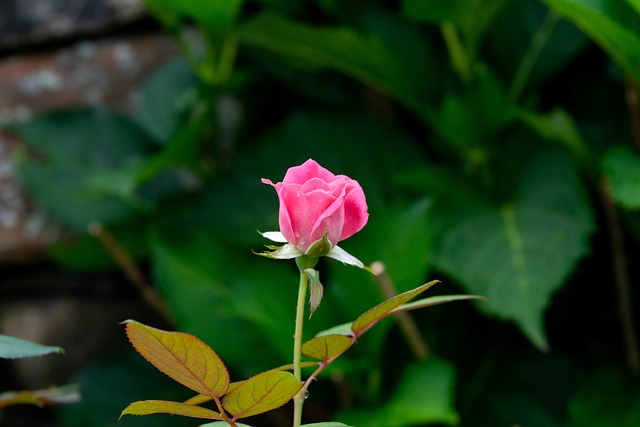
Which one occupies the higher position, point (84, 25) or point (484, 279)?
point (84, 25)

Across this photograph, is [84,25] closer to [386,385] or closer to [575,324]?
[386,385]

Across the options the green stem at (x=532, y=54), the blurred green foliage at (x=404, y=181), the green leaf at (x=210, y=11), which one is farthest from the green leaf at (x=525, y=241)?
the green leaf at (x=210, y=11)

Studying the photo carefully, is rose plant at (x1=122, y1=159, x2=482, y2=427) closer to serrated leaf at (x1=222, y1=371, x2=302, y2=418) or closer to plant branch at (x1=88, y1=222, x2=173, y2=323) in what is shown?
serrated leaf at (x1=222, y1=371, x2=302, y2=418)

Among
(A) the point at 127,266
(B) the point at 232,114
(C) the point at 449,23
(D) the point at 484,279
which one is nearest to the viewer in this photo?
(D) the point at 484,279

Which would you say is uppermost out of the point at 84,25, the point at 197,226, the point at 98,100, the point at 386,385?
the point at 84,25

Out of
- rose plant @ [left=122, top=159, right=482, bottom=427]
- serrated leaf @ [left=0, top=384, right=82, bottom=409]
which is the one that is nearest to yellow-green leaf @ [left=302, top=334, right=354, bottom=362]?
rose plant @ [left=122, top=159, right=482, bottom=427]

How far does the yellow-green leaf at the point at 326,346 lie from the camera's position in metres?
0.30

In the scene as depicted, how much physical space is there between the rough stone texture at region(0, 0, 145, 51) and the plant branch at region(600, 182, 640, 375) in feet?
2.67

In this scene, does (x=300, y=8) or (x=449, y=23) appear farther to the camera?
(x=300, y=8)

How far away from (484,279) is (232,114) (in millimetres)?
576

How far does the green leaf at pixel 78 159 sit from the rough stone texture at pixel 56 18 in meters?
0.14

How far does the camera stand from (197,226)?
3.83 feet

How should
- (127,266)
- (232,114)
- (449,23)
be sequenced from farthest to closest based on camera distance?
(232,114)
(127,266)
(449,23)

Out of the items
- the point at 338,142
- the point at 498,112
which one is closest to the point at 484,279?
the point at 498,112
